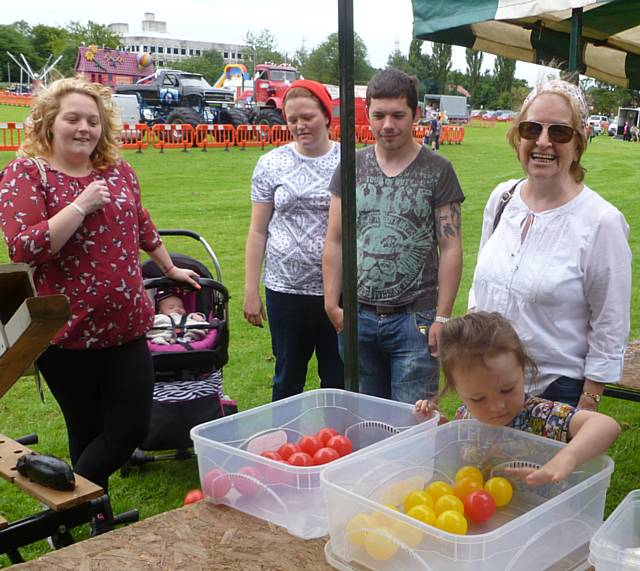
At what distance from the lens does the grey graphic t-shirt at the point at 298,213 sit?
3393 mm

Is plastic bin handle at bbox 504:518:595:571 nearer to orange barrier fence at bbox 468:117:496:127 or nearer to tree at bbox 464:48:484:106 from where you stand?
orange barrier fence at bbox 468:117:496:127

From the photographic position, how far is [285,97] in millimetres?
3486

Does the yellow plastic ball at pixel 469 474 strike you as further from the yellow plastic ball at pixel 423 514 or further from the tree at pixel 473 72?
the tree at pixel 473 72

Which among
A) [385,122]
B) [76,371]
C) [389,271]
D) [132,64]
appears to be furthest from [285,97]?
[132,64]

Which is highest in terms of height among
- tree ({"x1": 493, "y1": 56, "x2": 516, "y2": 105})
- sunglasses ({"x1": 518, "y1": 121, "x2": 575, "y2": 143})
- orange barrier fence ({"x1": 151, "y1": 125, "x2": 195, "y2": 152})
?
tree ({"x1": 493, "y1": 56, "x2": 516, "y2": 105})

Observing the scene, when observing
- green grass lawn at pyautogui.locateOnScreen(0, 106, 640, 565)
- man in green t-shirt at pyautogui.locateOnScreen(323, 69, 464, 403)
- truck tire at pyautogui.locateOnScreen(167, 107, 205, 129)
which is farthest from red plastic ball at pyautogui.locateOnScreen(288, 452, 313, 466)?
truck tire at pyautogui.locateOnScreen(167, 107, 205, 129)

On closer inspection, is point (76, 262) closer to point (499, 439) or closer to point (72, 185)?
point (72, 185)

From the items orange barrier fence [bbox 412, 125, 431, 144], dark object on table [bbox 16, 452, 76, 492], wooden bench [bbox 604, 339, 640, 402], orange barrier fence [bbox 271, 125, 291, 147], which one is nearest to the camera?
dark object on table [bbox 16, 452, 76, 492]

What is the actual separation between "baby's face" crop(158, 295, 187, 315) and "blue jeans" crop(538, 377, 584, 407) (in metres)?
2.42

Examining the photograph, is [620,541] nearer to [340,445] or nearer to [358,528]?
[358,528]

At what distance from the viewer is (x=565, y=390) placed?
2.08 metres

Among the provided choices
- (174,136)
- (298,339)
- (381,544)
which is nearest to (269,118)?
(174,136)

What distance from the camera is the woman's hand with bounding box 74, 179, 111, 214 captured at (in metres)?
2.56

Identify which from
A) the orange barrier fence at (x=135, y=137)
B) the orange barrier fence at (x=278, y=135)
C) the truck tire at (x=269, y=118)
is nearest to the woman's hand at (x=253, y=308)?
the orange barrier fence at (x=135, y=137)
